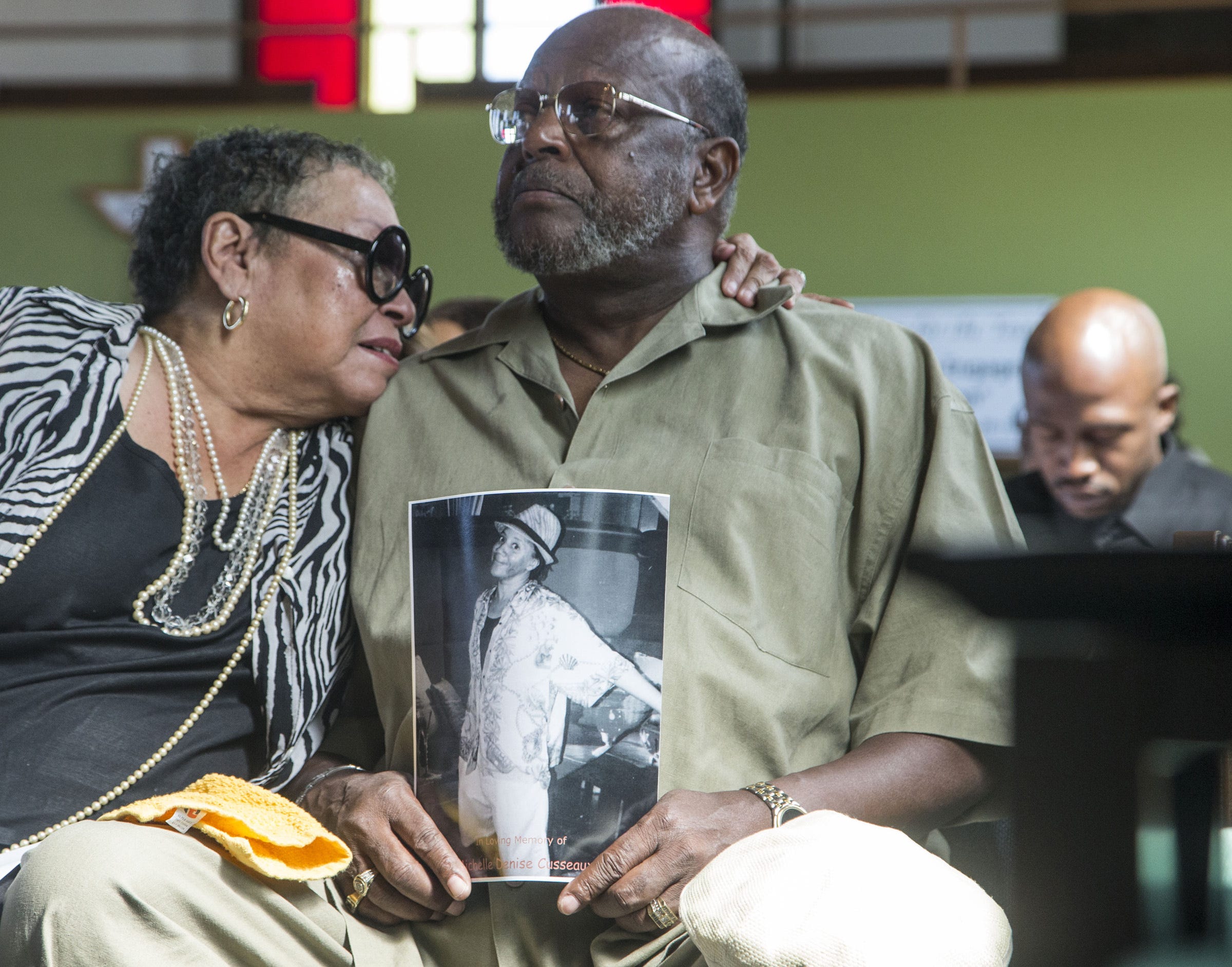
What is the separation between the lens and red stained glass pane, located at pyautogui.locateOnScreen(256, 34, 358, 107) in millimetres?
6836

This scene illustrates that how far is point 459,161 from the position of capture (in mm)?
6426

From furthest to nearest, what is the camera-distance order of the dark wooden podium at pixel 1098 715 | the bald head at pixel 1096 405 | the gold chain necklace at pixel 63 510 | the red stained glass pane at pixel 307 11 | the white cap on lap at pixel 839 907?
1. the red stained glass pane at pixel 307 11
2. the bald head at pixel 1096 405
3. the gold chain necklace at pixel 63 510
4. the white cap on lap at pixel 839 907
5. the dark wooden podium at pixel 1098 715

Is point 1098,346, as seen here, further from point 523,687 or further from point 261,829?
point 261,829

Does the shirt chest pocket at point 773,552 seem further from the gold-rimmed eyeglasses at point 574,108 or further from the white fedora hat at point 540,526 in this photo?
the gold-rimmed eyeglasses at point 574,108

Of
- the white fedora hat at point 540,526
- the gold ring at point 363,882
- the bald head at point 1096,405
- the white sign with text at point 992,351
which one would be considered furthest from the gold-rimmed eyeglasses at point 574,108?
the white sign with text at point 992,351

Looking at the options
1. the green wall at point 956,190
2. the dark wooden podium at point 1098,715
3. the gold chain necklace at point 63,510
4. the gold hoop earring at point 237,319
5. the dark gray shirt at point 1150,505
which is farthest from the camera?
the green wall at point 956,190

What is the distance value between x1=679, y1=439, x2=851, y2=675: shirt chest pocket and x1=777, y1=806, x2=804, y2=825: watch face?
0.19 meters

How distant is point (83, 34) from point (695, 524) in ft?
19.9

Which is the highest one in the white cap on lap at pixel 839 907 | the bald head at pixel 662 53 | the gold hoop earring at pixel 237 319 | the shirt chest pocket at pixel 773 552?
the bald head at pixel 662 53

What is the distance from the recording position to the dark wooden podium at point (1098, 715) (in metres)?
0.60

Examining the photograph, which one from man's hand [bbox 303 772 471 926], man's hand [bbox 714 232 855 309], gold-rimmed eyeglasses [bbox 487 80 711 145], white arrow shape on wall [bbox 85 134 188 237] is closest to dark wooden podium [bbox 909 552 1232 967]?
man's hand [bbox 303 772 471 926]

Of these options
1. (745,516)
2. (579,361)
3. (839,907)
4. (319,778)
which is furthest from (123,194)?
(839,907)

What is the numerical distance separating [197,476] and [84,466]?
136 millimetres

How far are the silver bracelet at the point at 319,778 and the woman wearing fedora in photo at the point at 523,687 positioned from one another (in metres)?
0.25
